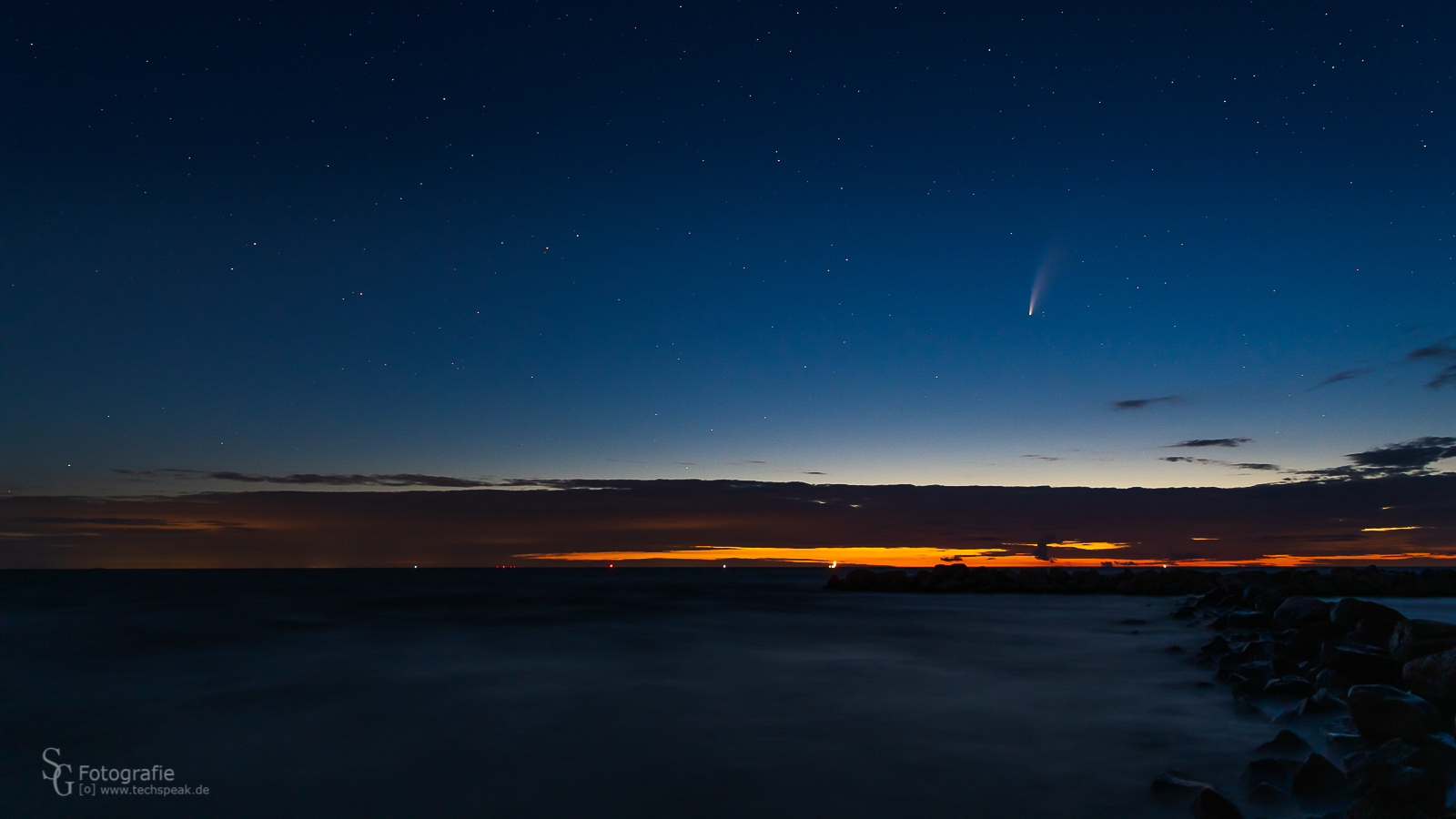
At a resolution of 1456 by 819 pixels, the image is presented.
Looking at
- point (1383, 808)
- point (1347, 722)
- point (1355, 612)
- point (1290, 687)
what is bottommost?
point (1290, 687)

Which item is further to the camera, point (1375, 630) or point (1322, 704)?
point (1375, 630)

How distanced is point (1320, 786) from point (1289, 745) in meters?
1.77

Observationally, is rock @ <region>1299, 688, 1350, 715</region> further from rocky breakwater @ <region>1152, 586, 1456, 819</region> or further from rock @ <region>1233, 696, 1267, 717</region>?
rock @ <region>1233, 696, 1267, 717</region>

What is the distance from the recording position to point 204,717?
33.5 ft

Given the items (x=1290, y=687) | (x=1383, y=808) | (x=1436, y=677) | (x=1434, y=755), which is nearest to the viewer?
(x=1383, y=808)

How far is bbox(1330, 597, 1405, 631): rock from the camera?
426 inches

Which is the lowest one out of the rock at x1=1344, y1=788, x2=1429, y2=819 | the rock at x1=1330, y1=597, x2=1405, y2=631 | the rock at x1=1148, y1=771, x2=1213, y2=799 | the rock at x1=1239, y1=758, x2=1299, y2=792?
the rock at x1=1148, y1=771, x2=1213, y2=799

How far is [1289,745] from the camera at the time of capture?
22.7ft

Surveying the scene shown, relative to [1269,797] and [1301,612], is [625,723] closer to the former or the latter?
[1269,797]

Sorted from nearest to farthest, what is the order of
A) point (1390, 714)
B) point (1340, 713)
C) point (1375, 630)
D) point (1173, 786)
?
point (1390, 714)
point (1173, 786)
point (1340, 713)
point (1375, 630)

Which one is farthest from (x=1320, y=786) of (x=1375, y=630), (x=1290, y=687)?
(x=1375, y=630)

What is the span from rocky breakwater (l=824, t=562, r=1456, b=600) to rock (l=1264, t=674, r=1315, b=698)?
1623cm

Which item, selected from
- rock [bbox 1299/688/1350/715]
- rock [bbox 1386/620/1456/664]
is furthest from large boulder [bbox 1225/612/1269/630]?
rock [bbox 1299/688/1350/715]

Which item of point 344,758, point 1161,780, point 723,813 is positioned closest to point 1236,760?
point 1161,780
